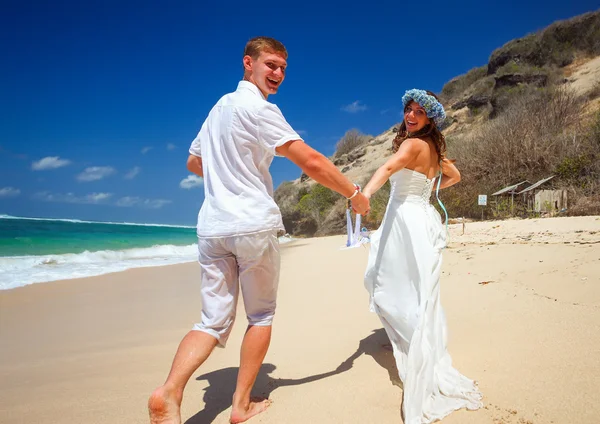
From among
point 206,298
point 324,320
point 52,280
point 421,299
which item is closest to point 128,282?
point 52,280

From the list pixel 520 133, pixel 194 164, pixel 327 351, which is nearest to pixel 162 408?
pixel 194 164

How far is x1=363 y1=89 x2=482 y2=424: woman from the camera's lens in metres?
2.17

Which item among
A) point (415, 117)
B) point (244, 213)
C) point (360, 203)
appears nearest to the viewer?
point (244, 213)

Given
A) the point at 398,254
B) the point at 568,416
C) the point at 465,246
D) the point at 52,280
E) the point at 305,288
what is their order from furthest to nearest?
the point at 465,246 < the point at 52,280 < the point at 305,288 < the point at 398,254 < the point at 568,416

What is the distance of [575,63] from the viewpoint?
3231 cm

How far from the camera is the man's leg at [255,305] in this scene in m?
2.09

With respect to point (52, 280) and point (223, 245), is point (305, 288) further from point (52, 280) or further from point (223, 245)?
point (52, 280)

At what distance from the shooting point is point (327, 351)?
10.8 feet

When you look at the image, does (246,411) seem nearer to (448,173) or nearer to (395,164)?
(395,164)

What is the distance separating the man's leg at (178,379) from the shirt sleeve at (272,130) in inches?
44.6

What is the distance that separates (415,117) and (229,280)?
189 centimetres

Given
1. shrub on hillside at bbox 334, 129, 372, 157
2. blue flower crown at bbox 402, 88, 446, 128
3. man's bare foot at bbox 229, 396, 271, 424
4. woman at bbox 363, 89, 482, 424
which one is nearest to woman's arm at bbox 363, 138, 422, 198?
woman at bbox 363, 89, 482, 424

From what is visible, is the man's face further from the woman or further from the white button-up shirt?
the woman

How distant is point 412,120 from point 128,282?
271 inches
